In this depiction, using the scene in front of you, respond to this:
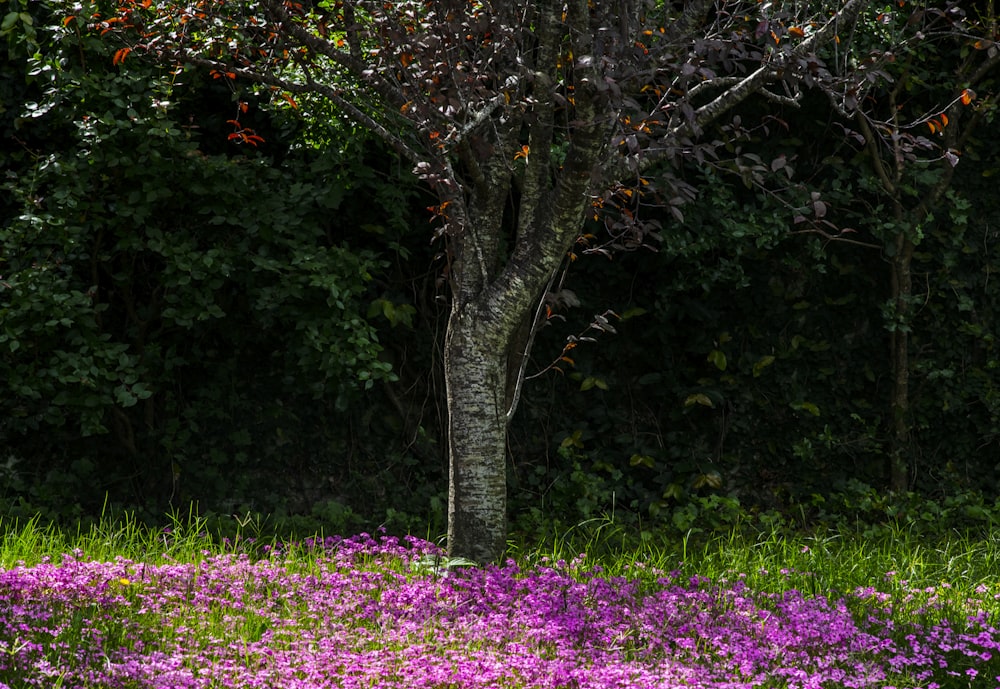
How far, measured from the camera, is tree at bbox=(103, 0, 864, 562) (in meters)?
3.88

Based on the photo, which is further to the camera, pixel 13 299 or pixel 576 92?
pixel 13 299

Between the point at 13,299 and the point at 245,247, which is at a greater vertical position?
the point at 245,247

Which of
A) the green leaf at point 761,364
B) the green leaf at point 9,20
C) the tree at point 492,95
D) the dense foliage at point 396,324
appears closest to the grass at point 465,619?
the tree at point 492,95

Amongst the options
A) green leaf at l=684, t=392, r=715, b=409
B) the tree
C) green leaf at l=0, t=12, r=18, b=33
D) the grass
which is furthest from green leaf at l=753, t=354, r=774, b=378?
green leaf at l=0, t=12, r=18, b=33

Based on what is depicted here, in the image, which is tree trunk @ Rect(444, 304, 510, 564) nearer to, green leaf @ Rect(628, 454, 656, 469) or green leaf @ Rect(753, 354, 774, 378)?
green leaf @ Rect(628, 454, 656, 469)

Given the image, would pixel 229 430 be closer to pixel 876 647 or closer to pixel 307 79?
pixel 307 79

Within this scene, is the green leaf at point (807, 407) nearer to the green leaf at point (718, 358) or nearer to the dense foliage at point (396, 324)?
the dense foliage at point (396, 324)

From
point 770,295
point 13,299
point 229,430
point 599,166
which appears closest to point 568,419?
point 770,295

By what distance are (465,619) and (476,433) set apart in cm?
93

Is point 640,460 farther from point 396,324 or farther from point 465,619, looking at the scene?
point 465,619

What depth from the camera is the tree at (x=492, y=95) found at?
388cm

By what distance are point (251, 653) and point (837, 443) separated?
14.0 ft

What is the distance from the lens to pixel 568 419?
622 cm

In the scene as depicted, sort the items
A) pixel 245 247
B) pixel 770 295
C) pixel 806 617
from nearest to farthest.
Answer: pixel 806 617 → pixel 245 247 → pixel 770 295
